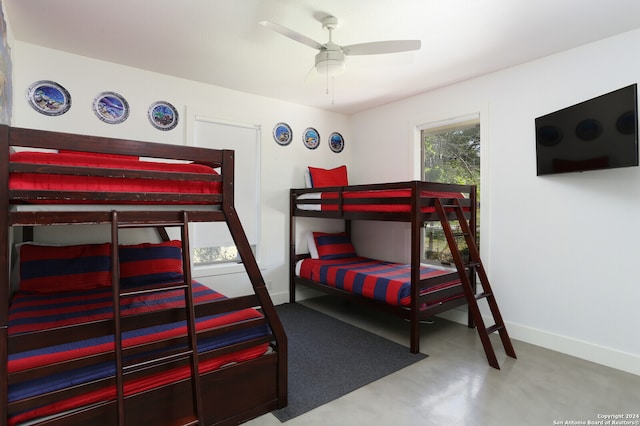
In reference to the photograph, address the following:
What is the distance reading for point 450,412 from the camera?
195 cm

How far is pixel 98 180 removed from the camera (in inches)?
61.6

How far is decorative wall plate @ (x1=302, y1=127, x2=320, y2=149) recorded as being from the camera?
14.3ft

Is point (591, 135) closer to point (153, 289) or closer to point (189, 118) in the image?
point (153, 289)

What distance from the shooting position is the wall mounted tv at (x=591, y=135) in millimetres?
2174

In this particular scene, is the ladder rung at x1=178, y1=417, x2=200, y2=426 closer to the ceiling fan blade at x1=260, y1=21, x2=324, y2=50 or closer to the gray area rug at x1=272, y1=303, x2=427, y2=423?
the gray area rug at x1=272, y1=303, x2=427, y2=423

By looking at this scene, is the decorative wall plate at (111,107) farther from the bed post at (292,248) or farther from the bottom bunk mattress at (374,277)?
the bottom bunk mattress at (374,277)

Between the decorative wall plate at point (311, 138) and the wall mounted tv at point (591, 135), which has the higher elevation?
the decorative wall plate at point (311, 138)

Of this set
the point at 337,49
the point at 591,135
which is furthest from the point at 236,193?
the point at 591,135

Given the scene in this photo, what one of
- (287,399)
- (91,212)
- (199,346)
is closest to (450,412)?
(287,399)

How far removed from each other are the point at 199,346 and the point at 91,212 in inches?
32.0

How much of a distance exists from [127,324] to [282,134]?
9.80 feet

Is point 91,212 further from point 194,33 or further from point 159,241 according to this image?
point 159,241

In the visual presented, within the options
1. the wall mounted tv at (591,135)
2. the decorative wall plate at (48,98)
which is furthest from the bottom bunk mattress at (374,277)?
the decorative wall plate at (48,98)

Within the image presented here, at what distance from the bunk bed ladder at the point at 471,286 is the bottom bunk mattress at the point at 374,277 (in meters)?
0.28
